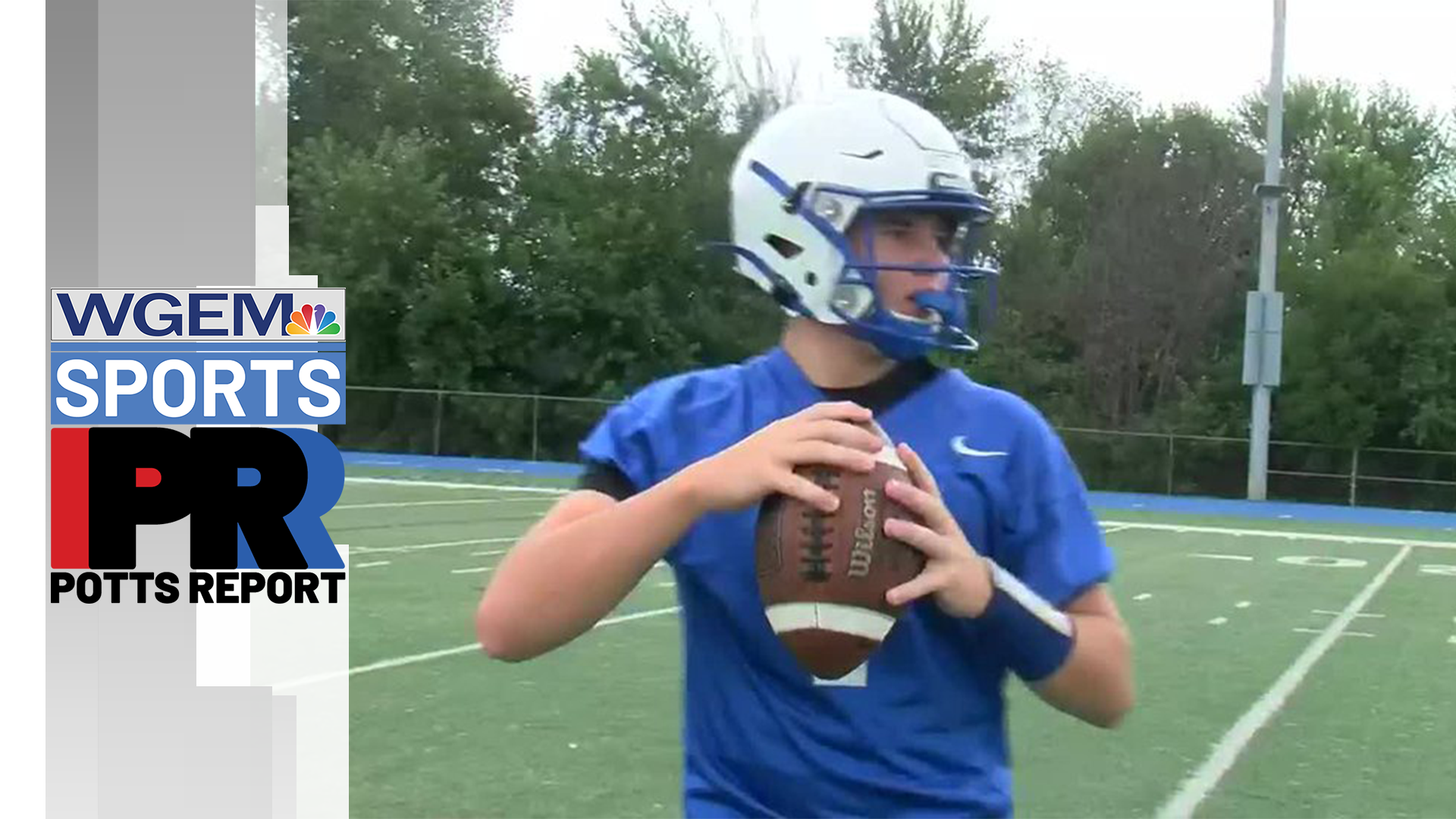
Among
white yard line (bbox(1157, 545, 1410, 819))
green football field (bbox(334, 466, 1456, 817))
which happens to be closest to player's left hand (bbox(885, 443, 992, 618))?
green football field (bbox(334, 466, 1456, 817))

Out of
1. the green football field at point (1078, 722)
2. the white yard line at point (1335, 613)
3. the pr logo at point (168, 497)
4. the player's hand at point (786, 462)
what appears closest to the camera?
the player's hand at point (786, 462)

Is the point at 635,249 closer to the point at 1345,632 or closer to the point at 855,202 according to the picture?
the point at 1345,632

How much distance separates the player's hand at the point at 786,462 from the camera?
137 cm

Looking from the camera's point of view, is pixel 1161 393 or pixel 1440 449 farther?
pixel 1161 393

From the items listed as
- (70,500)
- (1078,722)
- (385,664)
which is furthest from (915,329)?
(70,500)

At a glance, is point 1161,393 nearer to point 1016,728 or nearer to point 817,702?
point 1016,728

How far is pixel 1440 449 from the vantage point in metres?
23.5

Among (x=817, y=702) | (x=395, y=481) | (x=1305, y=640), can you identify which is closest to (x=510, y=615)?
(x=817, y=702)

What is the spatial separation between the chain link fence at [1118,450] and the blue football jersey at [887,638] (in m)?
21.8

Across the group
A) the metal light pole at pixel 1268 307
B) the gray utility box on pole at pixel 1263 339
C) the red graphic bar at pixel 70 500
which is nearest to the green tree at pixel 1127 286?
the metal light pole at pixel 1268 307

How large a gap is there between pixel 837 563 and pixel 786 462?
0.36ft

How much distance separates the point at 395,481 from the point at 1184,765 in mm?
12972

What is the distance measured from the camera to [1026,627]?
145 centimetres

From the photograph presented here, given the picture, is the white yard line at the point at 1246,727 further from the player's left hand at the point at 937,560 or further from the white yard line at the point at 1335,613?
the player's left hand at the point at 937,560
